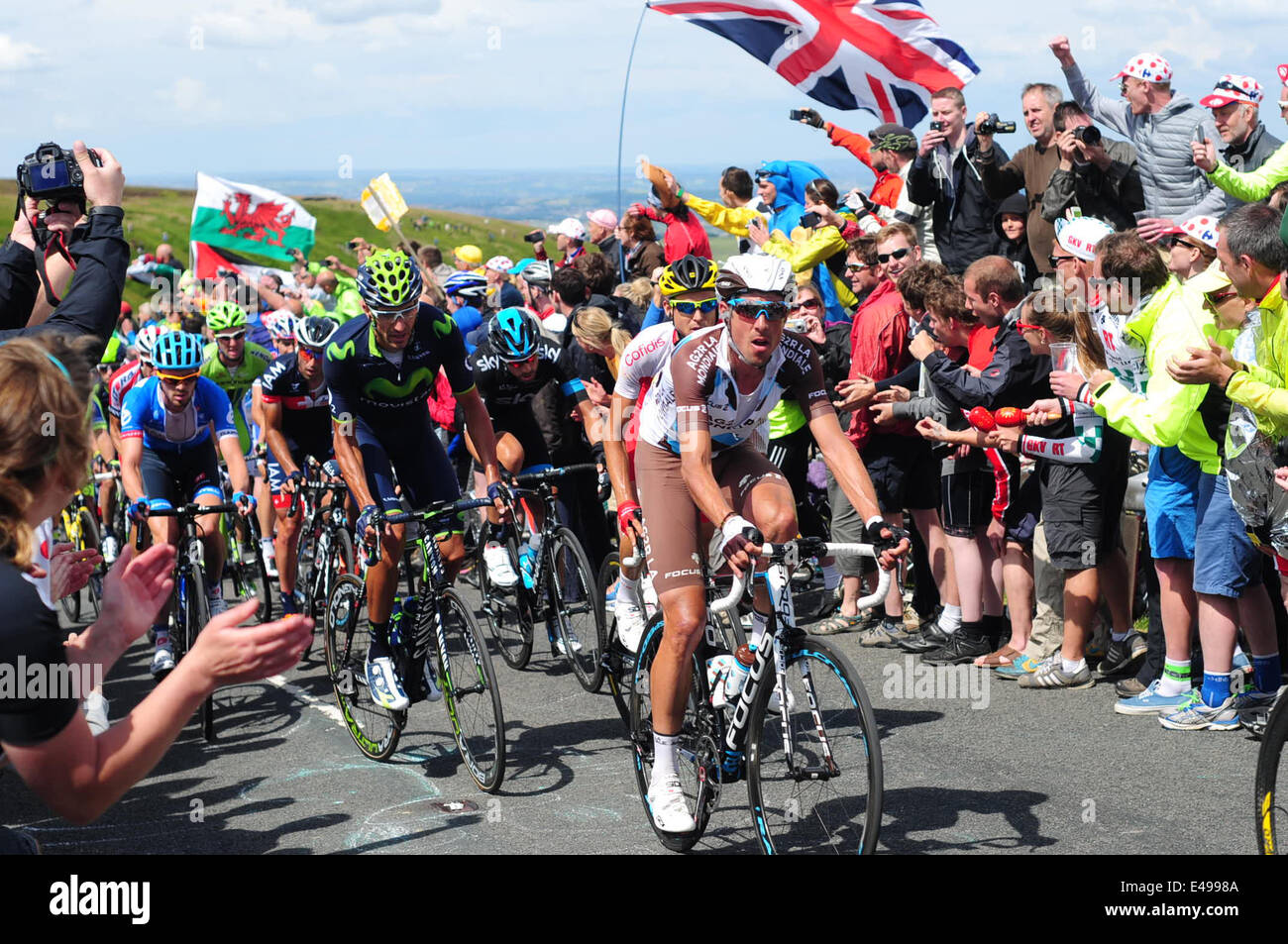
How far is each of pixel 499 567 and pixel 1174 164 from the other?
5456 mm

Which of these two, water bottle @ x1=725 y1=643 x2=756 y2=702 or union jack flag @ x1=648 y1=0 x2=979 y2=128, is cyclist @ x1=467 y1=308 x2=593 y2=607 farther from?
union jack flag @ x1=648 y1=0 x2=979 y2=128

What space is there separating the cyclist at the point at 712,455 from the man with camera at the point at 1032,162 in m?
5.21

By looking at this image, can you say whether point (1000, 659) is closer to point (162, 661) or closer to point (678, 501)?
point (678, 501)

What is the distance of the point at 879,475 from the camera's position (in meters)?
9.06

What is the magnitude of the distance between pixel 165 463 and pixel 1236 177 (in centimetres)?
719

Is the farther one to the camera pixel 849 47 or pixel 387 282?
pixel 849 47

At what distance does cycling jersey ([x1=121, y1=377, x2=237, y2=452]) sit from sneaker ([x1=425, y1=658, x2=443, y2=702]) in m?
2.96

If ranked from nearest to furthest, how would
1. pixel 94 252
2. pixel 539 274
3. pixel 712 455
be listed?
pixel 94 252
pixel 712 455
pixel 539 274

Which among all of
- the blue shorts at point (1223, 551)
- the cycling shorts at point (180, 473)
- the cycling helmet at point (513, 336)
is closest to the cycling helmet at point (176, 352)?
the cycling shorts at point (180, 473)

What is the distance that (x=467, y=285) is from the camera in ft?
40.2

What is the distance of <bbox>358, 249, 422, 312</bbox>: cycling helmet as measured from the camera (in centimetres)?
682

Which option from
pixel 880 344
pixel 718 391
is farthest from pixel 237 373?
pixel 718 391

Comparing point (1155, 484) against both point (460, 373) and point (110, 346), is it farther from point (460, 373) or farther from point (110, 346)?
point (110, 346)

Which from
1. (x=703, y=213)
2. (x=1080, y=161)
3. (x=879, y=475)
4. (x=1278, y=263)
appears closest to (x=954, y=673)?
(x=879, y=475)
